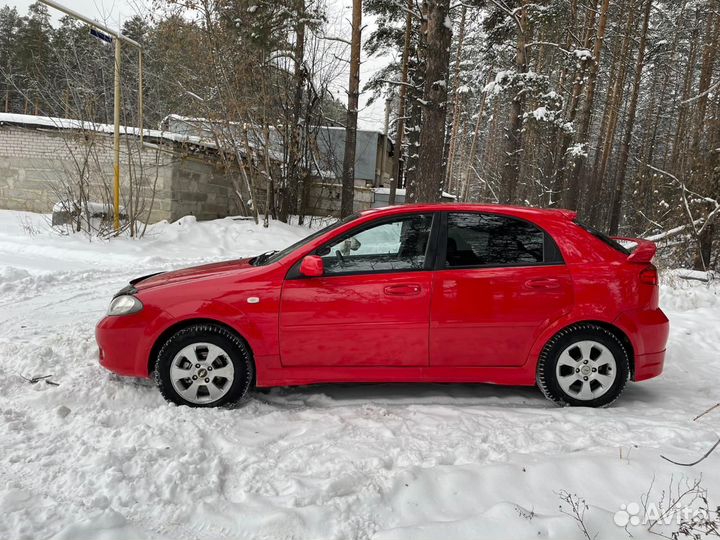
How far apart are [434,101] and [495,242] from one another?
17.7ft

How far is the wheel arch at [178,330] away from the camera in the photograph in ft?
11.7

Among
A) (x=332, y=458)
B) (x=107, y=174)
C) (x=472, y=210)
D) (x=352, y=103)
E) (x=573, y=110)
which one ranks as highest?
(x=573, y=110)

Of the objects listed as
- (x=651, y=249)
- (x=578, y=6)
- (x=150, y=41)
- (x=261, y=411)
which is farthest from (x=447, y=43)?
(x=578, y=6)

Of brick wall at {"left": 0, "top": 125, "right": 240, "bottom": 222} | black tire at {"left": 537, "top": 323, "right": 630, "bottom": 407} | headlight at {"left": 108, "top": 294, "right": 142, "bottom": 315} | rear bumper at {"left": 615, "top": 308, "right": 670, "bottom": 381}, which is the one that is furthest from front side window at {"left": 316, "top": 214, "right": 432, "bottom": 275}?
brick wall at {"left": 0, "top": 125, "right": 240, "bottom": 222}

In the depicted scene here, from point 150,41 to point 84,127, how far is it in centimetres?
521

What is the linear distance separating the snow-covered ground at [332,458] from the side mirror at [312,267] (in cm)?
102

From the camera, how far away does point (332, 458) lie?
287 cm

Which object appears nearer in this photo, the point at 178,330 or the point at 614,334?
the point at 178,330

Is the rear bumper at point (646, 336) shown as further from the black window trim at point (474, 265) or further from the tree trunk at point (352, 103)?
the tree trunk at point (352, 103)

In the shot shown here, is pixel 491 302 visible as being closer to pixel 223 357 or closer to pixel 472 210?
pixel 472 210

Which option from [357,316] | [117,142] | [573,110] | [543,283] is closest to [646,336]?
[543,283]

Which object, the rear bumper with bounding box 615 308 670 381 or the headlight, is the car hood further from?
the rear bumper with bounding box 615 308 670 381

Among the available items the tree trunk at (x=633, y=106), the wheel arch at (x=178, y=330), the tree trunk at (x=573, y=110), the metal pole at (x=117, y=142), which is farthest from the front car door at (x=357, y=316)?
the tree trunk at (x=633, y=106)

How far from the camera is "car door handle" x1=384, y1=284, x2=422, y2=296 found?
11.7 feet
